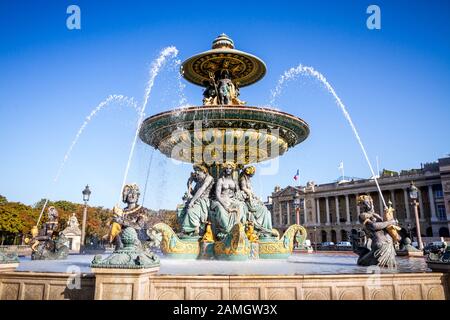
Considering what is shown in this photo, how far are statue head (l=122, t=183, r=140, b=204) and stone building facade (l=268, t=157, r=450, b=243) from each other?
5613 centimetres

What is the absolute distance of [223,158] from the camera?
37.5 ft

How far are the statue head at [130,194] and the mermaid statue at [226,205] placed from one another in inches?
134

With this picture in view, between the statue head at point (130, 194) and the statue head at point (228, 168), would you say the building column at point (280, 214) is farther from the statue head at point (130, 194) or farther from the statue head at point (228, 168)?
the statue head at point (130, 194)

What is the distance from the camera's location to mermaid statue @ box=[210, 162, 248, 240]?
1023cm

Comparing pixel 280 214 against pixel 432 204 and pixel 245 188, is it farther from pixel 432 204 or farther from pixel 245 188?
pixel 245 188

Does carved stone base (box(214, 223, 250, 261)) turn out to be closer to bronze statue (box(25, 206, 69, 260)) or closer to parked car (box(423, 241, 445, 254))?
parked car (box(423, 241, 445, 254))

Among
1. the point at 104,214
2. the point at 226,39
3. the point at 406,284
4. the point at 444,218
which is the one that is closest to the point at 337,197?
the point at 444,218

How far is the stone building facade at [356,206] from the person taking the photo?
229 ft

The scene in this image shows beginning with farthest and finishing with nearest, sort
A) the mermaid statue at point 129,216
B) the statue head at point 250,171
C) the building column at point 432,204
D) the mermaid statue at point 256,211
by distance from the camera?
1. the building column at point 432,204
2. the statue head at point 250,171
3. the mermaid statue at point 256,211
4. the mermaid statue at point 129,216

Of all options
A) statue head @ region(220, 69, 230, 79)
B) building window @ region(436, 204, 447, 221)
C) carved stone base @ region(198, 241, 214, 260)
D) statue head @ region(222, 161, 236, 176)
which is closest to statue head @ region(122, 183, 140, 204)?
carved stone base @ region(198, 241, 214, 260)

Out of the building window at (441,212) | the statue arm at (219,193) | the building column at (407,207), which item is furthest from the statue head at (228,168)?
the building column at (407,207)

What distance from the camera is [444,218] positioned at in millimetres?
69438

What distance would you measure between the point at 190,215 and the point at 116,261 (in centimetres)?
559
